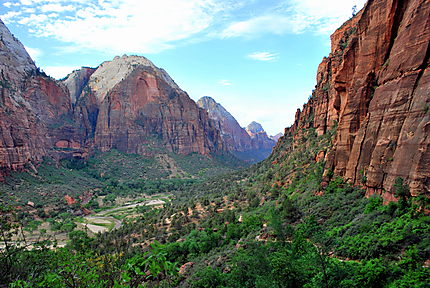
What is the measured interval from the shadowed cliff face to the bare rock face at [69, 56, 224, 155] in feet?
373

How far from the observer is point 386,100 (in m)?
19.4

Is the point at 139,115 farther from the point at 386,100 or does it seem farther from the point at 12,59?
the point at 386,100

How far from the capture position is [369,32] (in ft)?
75.6

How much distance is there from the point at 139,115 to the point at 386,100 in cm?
13078

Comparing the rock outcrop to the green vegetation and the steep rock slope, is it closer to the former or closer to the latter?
the steep rock slope

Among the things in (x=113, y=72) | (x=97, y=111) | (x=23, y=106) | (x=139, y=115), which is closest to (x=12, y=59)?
(x=23, y=106)

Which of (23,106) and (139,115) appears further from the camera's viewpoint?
(139,115)

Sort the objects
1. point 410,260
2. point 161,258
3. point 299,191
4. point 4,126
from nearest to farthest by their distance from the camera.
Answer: point 161,258 → point 410,260 → point 299,191 → point 4,126

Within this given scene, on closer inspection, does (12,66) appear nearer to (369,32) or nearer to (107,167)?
(107,167)

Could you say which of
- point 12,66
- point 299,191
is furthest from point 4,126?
point 299,191

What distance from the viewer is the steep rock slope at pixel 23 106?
227ft

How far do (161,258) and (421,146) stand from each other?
618 inches

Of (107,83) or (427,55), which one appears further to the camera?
(107,83)

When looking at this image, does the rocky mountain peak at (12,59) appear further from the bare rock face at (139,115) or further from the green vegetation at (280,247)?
the green vegetation at (280,247)
